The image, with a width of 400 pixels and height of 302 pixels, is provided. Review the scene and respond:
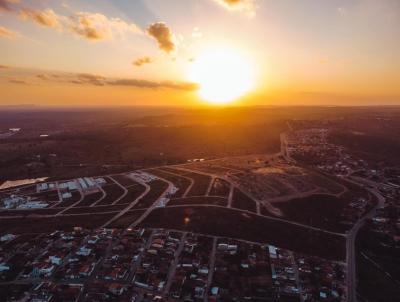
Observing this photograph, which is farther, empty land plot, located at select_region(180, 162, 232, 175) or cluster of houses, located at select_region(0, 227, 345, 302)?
empty land plot, located at select_region(180, 162, 232, 175)

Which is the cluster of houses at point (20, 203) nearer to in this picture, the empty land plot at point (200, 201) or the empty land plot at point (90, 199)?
the empty land plot at point (90, 199)

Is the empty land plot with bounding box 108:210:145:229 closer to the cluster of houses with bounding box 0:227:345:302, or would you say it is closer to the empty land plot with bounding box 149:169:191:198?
the cluster of houses with bounding box 0:227:345:302

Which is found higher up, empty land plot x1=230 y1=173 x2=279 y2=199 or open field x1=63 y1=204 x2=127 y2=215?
open field x1=63 y1=204 x2=127 y2=215

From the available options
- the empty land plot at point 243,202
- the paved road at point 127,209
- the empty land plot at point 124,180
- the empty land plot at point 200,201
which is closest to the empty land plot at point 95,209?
the paved road at point 127,209

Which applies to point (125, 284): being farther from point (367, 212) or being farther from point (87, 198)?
point (367, 212)

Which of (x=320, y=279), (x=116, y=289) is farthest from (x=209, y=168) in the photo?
(x=116, y=289)

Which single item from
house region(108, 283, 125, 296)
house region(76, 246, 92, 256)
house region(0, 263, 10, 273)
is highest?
house region(0, 263, 10, 273)

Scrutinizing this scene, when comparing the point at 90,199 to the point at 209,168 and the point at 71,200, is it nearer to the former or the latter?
the point at 71,200

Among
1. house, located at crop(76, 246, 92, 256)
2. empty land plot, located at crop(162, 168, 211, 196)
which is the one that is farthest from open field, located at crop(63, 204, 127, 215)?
empty land plot, located at crop(162, 168, 211, 196)
